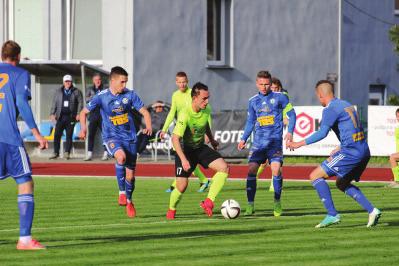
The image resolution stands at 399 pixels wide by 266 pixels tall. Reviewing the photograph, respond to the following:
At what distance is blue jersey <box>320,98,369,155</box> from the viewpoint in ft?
48.1

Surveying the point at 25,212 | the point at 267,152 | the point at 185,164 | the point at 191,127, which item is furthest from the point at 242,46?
the point at 25,212

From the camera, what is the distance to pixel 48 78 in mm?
38062

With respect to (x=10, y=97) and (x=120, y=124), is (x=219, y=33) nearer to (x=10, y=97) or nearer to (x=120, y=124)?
(x=120, y=124)

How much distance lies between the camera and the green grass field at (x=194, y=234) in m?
11.5

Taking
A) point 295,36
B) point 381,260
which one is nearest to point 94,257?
point 381,260

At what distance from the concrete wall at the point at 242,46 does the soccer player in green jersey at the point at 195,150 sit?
2147cm

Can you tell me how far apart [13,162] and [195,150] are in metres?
4.79

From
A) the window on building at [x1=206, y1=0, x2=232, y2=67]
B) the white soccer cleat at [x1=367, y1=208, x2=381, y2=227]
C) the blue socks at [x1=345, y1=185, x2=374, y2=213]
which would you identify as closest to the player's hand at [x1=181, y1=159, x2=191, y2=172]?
the blue socks at [x1=345, y1=185, x2=374, y2=213]

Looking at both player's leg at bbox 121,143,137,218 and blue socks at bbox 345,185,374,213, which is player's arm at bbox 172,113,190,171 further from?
blue socks at bbox 345,185,374,213

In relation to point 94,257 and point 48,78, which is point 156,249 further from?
point 48,78

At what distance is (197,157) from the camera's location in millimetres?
16516

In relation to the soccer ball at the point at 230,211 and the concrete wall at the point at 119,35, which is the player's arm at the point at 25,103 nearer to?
the soccer ball at the point at 230,211

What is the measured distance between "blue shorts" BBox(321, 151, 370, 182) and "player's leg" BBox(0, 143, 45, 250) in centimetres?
422

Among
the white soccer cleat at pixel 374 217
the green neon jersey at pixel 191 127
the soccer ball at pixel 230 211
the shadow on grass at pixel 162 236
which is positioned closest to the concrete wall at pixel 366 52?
the green neon jersey at pixel 191 127
